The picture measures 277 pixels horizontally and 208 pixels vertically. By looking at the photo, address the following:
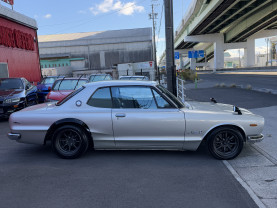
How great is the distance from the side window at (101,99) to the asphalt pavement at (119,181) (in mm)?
1034

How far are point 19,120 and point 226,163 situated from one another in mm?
3881

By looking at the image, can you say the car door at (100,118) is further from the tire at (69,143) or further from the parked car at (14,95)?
the parked car at (14,95)

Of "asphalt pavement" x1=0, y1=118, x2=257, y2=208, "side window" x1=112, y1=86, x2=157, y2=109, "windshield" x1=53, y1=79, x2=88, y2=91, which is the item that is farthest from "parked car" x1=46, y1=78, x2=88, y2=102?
"side window" x1=112, y1=86, x2=157, y2=109

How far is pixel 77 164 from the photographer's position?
4.56 m

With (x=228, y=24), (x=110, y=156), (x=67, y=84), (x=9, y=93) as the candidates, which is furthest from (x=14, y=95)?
(x=228, y=24)

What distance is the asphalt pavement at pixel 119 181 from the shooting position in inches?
129

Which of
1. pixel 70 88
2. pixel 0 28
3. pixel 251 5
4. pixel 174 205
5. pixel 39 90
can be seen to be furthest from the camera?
pixel 251 5

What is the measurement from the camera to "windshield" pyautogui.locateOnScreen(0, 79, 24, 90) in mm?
9964

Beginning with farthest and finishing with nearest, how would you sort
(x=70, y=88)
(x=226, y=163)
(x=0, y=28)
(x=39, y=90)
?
(x=0, y=28)
(x=39, y=90)
(x=70, y=88)
(x=226, y=163)

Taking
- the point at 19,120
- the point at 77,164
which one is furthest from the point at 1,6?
the point at 77,164

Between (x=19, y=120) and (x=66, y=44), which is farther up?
(x=66, y=44)

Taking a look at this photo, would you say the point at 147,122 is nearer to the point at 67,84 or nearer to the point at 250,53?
the point at 67,84

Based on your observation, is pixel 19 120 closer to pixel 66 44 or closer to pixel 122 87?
pixel 122 87

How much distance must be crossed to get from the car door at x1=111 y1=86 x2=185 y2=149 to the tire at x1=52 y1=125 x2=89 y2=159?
633mm
